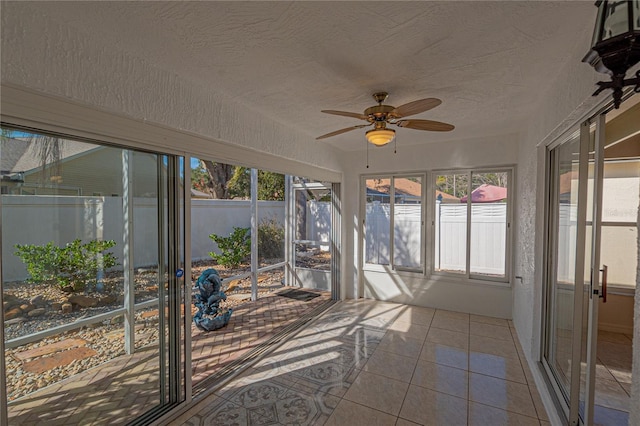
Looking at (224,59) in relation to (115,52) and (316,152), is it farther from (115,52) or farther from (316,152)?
(316,152)

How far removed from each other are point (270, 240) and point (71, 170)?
5308 mm

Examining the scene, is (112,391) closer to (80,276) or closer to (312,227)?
(80,276)

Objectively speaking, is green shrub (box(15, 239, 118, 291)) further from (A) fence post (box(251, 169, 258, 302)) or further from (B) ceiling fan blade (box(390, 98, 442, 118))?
(A) fence post (box(251, 169, 258, 302))

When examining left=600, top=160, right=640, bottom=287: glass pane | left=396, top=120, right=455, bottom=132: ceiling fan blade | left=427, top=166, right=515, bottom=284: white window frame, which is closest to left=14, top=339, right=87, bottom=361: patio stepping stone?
left=396, top=120, right=455, bottom=132: ceiling fan blade

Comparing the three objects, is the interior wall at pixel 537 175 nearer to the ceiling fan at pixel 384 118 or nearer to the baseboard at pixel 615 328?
the ceiling fan at pixel 384 118

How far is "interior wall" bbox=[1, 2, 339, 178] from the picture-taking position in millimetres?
1264

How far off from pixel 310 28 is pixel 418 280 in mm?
3723

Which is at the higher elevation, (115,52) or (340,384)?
(115,52)

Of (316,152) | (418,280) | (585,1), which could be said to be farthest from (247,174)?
(585,1)

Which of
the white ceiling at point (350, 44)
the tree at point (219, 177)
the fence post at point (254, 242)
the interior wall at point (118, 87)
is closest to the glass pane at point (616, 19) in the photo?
the white ceiling at point (350, 44)

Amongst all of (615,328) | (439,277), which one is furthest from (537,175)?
(615,328)

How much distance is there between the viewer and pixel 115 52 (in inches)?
63.1

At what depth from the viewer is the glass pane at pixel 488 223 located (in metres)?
3.80

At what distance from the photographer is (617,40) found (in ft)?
2.91
